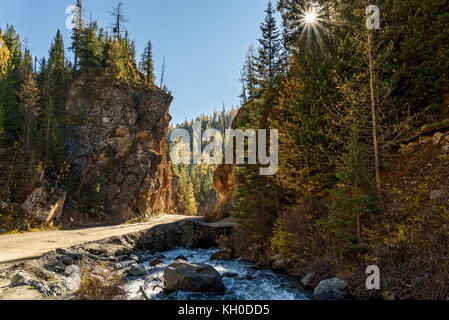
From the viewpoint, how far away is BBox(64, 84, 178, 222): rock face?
30.4 m

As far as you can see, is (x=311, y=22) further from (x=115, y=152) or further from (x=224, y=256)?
(x=115, y=152)

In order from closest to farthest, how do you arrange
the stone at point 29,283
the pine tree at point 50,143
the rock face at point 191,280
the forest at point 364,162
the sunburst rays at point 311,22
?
the stone at point 29,283, the forest at point 364,162, the rock face at point 191,280, the sunburst rays at point 311,22, the pine tree at point 50,143

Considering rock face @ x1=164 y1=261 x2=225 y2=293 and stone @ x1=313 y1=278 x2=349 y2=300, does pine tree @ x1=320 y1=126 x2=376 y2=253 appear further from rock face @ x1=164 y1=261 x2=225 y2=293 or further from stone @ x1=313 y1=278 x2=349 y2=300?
rock face @ x1=164 y1=261 x2=225 y2=293

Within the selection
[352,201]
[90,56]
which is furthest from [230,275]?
[90,56]

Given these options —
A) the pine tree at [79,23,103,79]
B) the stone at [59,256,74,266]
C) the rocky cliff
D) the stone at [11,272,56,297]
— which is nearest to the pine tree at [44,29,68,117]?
the rocky cliff

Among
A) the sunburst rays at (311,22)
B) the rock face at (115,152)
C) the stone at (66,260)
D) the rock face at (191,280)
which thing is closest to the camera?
the rock face at (191,280)

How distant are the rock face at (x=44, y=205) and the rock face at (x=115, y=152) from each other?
A: 10.2 ft

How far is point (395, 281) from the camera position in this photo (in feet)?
22.8

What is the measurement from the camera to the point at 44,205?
20984 millimetres

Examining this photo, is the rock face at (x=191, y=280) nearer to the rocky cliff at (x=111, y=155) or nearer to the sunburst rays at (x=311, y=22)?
the sunburst rays at (x=311, y=22)

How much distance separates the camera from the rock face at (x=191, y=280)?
912 cm

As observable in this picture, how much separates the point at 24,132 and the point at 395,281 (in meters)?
35.8

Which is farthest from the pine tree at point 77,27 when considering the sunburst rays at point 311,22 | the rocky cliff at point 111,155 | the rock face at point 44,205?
the sunburst rays at point 311,22

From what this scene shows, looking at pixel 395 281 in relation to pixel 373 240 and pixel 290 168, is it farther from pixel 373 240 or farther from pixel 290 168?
pixel 290 168
